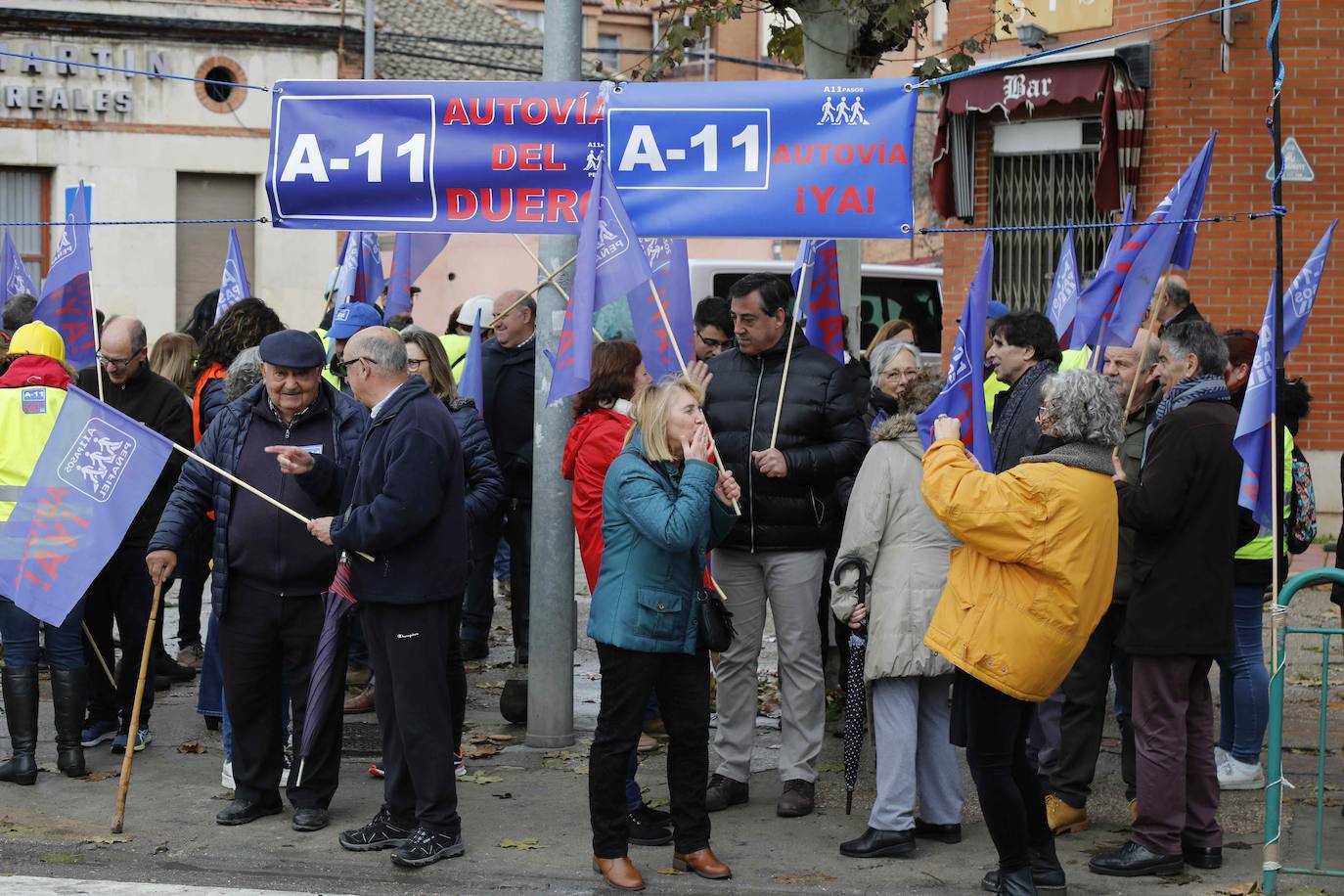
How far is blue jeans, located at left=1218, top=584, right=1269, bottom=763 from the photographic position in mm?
7262

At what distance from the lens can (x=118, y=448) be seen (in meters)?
6.93

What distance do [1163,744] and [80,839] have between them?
166 inches

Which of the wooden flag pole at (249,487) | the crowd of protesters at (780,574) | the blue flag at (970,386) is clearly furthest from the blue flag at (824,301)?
the wooden flag pole at (249,487)

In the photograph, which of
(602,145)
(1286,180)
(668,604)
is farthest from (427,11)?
(668,604)

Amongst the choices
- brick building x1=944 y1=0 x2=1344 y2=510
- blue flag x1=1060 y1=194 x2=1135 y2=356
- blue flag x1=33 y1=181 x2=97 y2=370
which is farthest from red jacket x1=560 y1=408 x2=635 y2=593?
brick building x1=944 y1=0 x2=1344 y2=510

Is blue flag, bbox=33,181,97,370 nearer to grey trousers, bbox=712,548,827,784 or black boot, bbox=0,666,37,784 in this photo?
black boot, bbox=0,666,37,784

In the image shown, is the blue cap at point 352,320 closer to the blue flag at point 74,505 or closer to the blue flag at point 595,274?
the blue flag at point 74,505

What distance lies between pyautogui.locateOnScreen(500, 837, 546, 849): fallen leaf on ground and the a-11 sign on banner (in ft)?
8.70

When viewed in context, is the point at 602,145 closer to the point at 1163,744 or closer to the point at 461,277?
the point at 1163,744

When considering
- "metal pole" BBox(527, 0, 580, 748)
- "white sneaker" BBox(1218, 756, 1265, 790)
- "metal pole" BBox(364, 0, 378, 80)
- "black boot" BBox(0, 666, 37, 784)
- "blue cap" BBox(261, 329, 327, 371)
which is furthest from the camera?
"metal pole" BBox(364, 0, 378, 80)

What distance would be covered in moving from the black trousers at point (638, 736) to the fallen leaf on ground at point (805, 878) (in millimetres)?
314

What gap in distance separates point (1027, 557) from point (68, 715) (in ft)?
14.7

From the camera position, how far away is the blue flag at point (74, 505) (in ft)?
22.5

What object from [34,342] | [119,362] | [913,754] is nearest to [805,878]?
[913,754]
